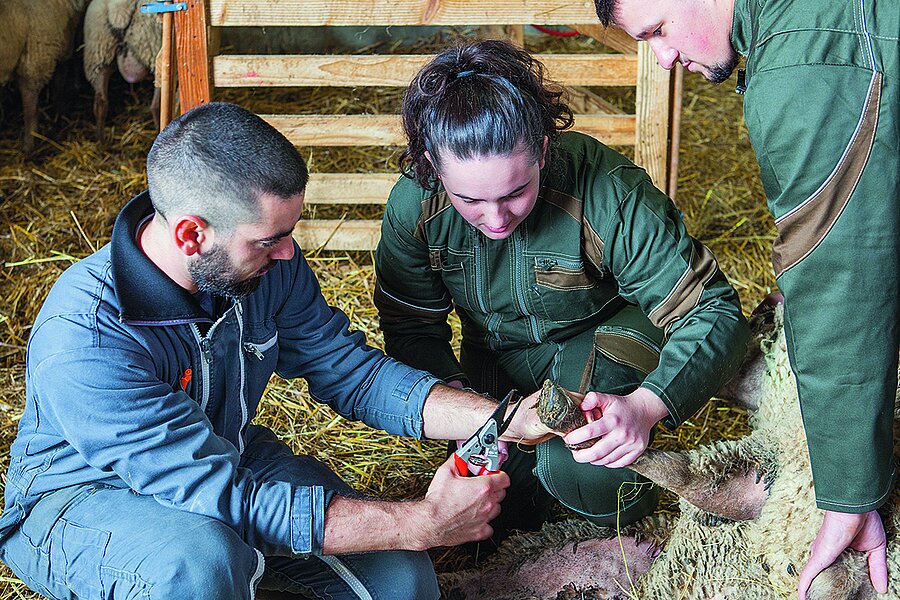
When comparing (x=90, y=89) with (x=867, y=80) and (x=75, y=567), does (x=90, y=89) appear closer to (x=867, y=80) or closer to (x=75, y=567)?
(x=75, y=567)

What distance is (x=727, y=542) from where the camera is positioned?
7.75 ft

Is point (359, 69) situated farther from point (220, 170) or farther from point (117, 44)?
point (117, 44)

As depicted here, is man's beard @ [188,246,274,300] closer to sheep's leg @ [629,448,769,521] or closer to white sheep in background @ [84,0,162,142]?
sheep's leg @ [629,448,769,521]

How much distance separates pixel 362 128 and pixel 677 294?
78.9 inches

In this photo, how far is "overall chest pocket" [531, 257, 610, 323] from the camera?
8.79 feet

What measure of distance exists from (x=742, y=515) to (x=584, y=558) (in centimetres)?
51

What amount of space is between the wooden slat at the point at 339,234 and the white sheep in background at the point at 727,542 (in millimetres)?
2066

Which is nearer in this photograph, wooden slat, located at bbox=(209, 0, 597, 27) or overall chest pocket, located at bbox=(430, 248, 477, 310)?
overall chest pocket, located at bbox=(430, 248, 477, 310)

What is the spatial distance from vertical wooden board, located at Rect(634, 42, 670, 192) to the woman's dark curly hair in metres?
1.53

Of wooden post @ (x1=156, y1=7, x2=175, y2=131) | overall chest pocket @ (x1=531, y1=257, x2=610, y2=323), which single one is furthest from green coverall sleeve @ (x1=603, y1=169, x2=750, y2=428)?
wooden post @ (x1=156, y1=7, x2=175, y2=131)

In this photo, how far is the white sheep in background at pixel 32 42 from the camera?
17.6 ft

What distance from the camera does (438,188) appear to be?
2678 mm

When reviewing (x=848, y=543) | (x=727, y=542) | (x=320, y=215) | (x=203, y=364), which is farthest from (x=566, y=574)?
(x=320, y=215)

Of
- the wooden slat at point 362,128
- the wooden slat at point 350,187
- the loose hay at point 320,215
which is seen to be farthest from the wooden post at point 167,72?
the loose hay at point 320,215
